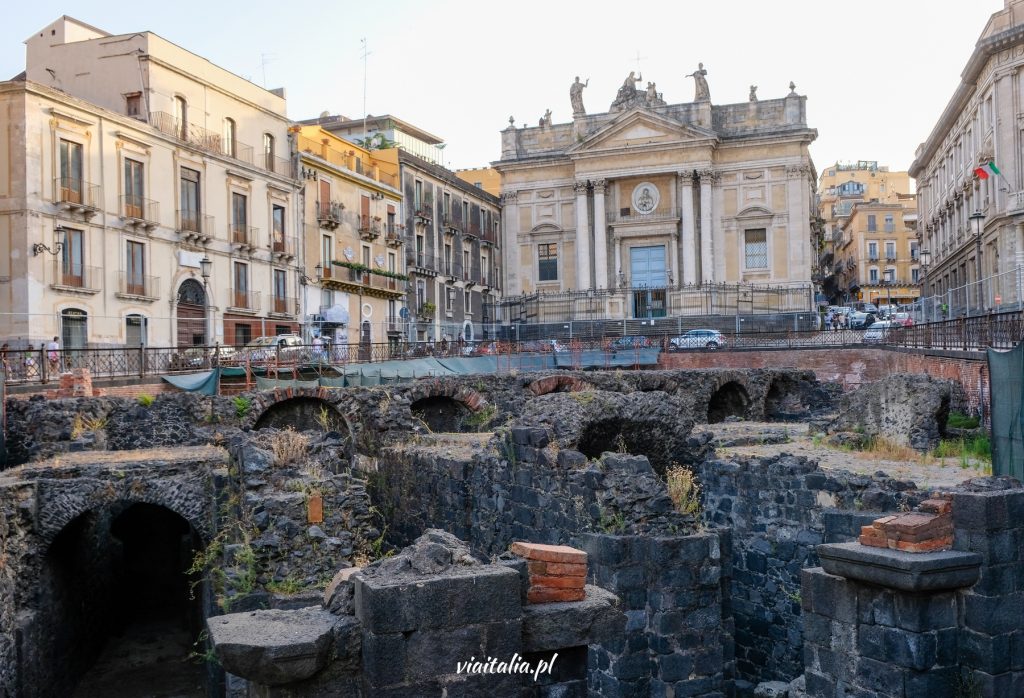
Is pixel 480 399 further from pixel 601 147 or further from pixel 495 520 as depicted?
pixel 601 147

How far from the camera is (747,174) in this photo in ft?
151

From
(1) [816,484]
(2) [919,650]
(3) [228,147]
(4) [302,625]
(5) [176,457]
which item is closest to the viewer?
(4) [302,625]

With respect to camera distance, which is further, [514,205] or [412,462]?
[514,205]

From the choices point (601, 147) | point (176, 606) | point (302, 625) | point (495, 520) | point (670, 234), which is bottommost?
point (176, 606)

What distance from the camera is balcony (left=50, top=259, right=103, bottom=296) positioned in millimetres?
28172

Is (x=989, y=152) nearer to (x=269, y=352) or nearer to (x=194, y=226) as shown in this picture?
(x=269, y=352)

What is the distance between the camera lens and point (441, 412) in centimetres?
2186

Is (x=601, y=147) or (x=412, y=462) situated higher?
(x=601, y=147)

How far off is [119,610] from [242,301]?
21220 millimetres

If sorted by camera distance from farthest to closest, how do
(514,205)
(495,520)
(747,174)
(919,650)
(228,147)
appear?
(514,205) < (747,174) < (228,147) < (495,520) < (919,650)

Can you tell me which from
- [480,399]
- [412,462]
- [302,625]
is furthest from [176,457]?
[302,625]

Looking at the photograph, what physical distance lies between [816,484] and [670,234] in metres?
38.0

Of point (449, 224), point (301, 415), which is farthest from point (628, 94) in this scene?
point (301, 415)

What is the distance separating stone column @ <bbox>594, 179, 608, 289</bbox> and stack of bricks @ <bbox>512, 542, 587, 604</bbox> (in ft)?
138
